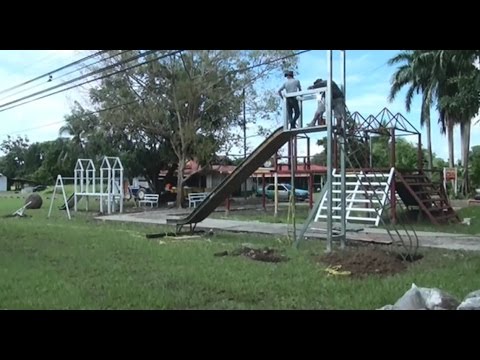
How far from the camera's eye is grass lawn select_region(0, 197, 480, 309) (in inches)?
208

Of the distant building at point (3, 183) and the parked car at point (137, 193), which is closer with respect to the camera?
the parked car at point (137, 193)

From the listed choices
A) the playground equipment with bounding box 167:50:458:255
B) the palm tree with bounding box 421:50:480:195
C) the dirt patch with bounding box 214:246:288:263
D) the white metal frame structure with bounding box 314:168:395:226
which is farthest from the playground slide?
the palm tree with bounding box 421:50:480:195

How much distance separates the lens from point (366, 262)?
23.4 ft

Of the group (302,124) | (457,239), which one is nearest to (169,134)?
(302,124)

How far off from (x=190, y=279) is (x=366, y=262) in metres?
2.64

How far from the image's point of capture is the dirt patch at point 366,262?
6.85 metres

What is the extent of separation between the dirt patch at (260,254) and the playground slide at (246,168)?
2.12 metres

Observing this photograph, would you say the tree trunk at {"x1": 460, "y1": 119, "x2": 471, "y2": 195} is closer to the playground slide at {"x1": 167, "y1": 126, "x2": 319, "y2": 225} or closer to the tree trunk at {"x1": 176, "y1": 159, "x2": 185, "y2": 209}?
the tree trunk at {"x1": 176, "y1": 159, "x2": 185, "y2": 209}

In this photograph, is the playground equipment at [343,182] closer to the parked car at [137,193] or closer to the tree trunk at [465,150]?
the parked car at [137,193]

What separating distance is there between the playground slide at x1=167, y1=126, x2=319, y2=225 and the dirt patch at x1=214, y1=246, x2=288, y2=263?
6.94ft

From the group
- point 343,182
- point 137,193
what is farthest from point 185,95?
point 343,182

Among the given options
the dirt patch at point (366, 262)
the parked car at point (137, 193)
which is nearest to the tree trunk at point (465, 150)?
the parked car at point (137, 193)
